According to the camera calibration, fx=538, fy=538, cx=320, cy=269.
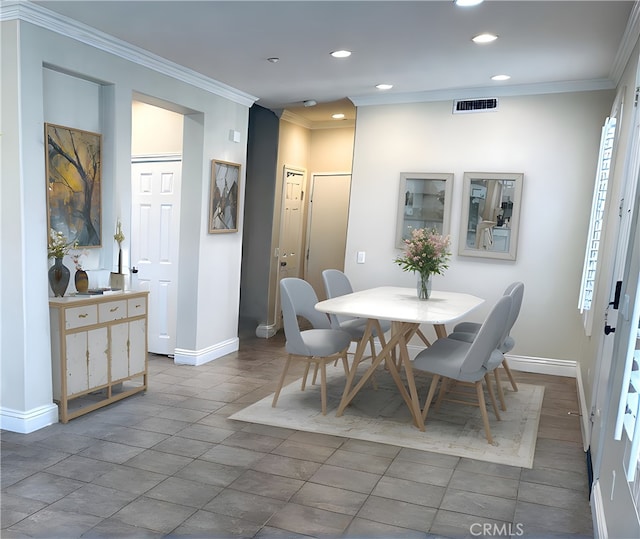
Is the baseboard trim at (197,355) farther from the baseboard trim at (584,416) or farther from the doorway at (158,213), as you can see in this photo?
the baseboard trim at (584,416)

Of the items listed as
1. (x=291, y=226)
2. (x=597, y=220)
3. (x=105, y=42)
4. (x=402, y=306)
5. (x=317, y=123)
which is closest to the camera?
(x=105, y=42)

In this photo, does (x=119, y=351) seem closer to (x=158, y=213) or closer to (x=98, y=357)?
(x=98, y=357)

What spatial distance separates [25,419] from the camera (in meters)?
3.32

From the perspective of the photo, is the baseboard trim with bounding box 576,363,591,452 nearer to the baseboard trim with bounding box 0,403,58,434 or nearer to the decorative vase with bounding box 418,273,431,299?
the decorative vase with bounding box 418,273,431,299

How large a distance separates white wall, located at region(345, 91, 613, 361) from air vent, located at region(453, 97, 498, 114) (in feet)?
0.16

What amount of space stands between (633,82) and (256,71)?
9.32 ft

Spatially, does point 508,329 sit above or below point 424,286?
below

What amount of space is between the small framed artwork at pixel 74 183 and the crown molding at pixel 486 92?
9.27 ft

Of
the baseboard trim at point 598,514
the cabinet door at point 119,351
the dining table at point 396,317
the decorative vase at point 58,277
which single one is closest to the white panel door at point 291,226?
the dining table at point 396,317

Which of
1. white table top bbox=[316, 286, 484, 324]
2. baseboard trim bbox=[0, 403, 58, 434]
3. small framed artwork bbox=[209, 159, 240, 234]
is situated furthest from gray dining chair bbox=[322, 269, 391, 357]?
baseboard trim bbox=[0, 403, 58, 434]

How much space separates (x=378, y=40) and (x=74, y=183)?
2.32m

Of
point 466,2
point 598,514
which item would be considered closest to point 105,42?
point 466,2

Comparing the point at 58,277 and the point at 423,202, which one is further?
the point at 423,202

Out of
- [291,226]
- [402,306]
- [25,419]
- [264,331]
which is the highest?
[291,226]
